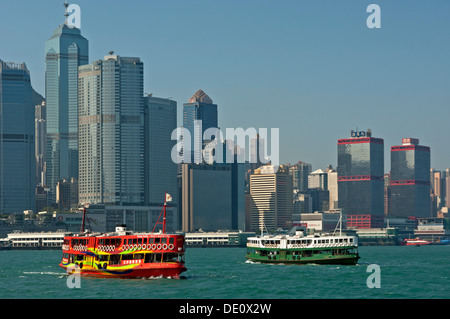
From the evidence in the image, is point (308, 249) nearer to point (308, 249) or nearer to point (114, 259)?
point (308, 249)

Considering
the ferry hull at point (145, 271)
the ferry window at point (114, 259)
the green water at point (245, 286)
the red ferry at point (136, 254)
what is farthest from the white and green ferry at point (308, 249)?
the ferry window at point (114, 259)

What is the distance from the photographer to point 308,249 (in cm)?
14012

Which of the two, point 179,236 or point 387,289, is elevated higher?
point 179,236

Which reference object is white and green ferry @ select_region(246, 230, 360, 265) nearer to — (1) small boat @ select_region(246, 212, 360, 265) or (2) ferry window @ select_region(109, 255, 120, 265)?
(1) small boat @ select_region(246, 212, 360, 265)

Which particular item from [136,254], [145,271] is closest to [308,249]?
[145,271]

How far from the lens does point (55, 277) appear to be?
111250 mm

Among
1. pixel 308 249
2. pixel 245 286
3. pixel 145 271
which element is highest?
pixel 145 271

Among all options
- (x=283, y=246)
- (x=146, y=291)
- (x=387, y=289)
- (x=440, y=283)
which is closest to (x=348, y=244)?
(x=283, y=246)

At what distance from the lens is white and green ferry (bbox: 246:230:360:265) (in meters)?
137
